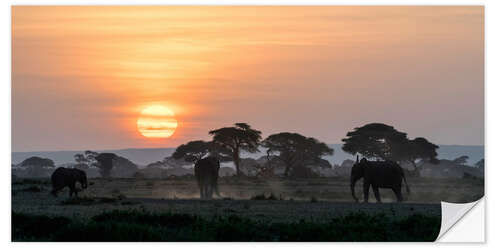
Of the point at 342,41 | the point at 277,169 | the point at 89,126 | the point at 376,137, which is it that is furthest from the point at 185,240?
the point at 277,169

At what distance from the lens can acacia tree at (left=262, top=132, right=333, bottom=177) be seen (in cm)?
8006

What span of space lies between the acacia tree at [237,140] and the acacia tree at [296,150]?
218 centimetres

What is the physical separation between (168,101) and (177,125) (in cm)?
455

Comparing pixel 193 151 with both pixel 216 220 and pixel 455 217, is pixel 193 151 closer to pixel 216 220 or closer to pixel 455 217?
pixel 216 220

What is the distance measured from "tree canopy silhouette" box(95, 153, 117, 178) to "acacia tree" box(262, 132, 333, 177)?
17441 mm

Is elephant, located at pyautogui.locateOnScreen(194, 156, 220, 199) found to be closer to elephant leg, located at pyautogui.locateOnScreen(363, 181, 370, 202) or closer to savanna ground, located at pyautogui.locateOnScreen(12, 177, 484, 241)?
savanna ground, located at pyautogui.locateOnScreen(12, 177, 484, 241)

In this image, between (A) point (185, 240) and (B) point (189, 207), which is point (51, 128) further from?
(A) point (185, 240)

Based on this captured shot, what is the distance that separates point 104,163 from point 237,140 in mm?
20660

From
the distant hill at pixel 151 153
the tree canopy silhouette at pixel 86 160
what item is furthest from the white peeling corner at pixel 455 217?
the tree canopy silhouette at pixel 86 160

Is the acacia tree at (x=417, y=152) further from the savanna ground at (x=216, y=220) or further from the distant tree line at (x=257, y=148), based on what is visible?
the savanna ground at (x=216, y=220)

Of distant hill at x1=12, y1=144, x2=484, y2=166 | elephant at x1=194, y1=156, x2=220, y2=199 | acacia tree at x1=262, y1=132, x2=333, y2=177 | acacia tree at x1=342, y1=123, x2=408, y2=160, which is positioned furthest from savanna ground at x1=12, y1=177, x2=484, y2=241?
acacia tree at x1=262, y1=132, x2=333, y2=177

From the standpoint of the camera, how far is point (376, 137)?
7475 centimetres

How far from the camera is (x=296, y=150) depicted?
268ft

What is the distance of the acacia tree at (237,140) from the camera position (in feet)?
247
